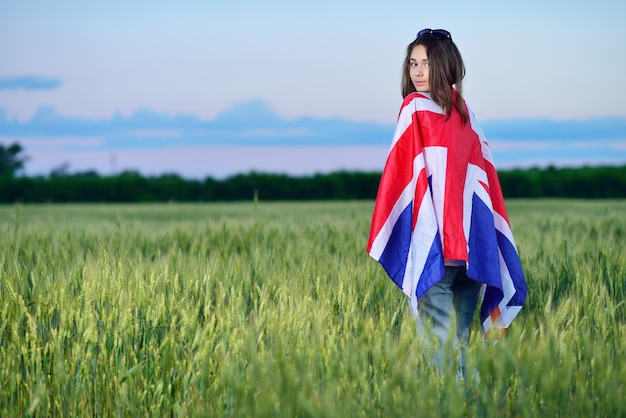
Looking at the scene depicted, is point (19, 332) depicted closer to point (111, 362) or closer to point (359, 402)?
point (111, 362)

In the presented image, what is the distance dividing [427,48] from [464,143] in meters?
0.44

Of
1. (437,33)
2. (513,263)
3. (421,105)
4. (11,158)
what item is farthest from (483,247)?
(11,158)

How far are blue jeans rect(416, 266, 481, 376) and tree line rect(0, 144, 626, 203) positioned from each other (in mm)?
19459

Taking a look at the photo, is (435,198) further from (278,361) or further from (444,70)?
(278,361)

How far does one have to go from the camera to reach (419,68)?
2.88 metres

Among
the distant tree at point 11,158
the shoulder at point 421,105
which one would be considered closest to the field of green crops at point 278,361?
the shoulder at point 421,105

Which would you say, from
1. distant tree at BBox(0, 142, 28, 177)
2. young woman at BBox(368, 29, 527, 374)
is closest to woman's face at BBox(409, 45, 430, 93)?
young woman at BBox(368, 29, 527, 374)

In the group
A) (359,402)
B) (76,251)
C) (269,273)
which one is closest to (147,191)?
(76,251)

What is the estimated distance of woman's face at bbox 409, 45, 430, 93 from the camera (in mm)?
2855

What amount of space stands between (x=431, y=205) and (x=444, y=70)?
0.58m

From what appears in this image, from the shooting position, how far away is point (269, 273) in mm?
3527

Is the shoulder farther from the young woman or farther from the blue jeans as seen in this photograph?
the blue jeans

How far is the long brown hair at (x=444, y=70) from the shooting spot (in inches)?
110

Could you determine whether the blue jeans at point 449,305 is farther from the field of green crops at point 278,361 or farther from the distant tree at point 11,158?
the distant tree at point 11,158
